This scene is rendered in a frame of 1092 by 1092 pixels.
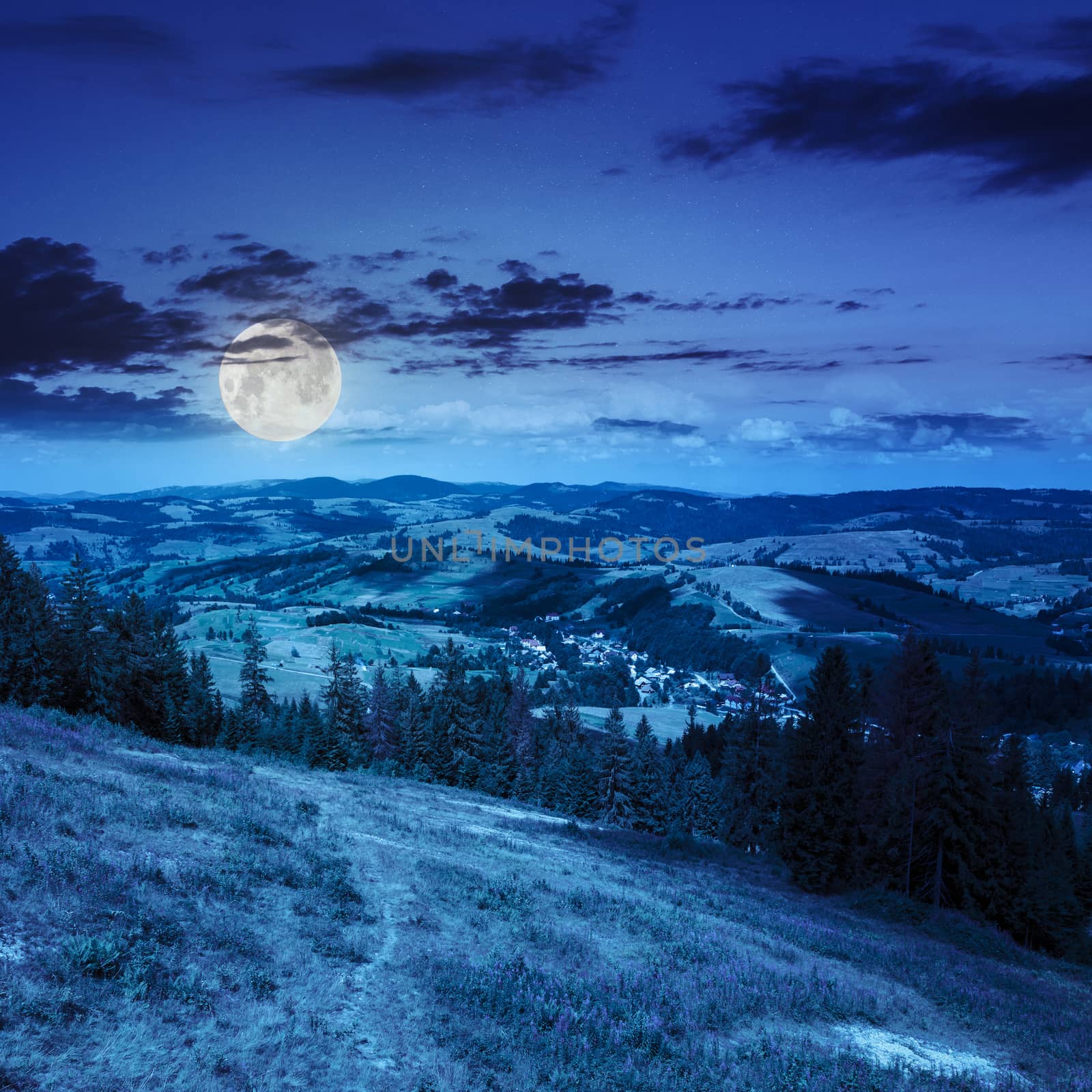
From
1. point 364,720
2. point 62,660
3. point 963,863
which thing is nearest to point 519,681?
point 364,720

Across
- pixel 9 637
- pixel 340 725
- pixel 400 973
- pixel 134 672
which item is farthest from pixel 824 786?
pixel 134 672

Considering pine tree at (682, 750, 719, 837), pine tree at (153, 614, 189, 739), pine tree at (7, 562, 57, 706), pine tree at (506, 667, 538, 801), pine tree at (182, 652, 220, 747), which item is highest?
pine tree at (7, 562, 57, 706)

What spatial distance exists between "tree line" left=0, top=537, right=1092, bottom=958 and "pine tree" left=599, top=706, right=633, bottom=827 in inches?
8.2

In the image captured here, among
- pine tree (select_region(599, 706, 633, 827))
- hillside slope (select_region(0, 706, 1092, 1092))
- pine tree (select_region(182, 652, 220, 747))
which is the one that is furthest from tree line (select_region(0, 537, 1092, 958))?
hillside slope (select_region(0, 706, 1092, 1092))

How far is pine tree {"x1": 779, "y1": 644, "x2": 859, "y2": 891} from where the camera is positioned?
40875 millimetres

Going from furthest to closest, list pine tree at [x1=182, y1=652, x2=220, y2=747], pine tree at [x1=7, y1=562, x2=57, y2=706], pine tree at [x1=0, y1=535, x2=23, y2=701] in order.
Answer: pine tree at [x1=182, y1=652, x2=220, y2=747]
pine tree at [x1=7, y1=562, x2=57, y2=706]
pine tree at [x1=0, y1=535, x2=23, y2=701]

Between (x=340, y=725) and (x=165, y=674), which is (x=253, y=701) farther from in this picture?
(x=165, y=674)

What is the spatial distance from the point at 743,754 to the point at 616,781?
59.1 feet

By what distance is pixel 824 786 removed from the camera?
138ft

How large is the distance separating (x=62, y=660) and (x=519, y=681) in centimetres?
5423

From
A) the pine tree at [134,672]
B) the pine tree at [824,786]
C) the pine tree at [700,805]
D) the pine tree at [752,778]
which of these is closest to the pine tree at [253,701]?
the pine tree at [134,672]

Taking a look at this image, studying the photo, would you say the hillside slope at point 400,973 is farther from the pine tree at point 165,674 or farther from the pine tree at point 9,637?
the pine tree at point 165,674

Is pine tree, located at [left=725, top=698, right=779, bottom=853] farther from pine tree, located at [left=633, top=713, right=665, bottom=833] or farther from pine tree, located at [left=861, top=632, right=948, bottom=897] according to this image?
pine tree, located at [left=861, top=632, right=948, bottom=897]

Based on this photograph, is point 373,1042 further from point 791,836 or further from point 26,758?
point 791,836
